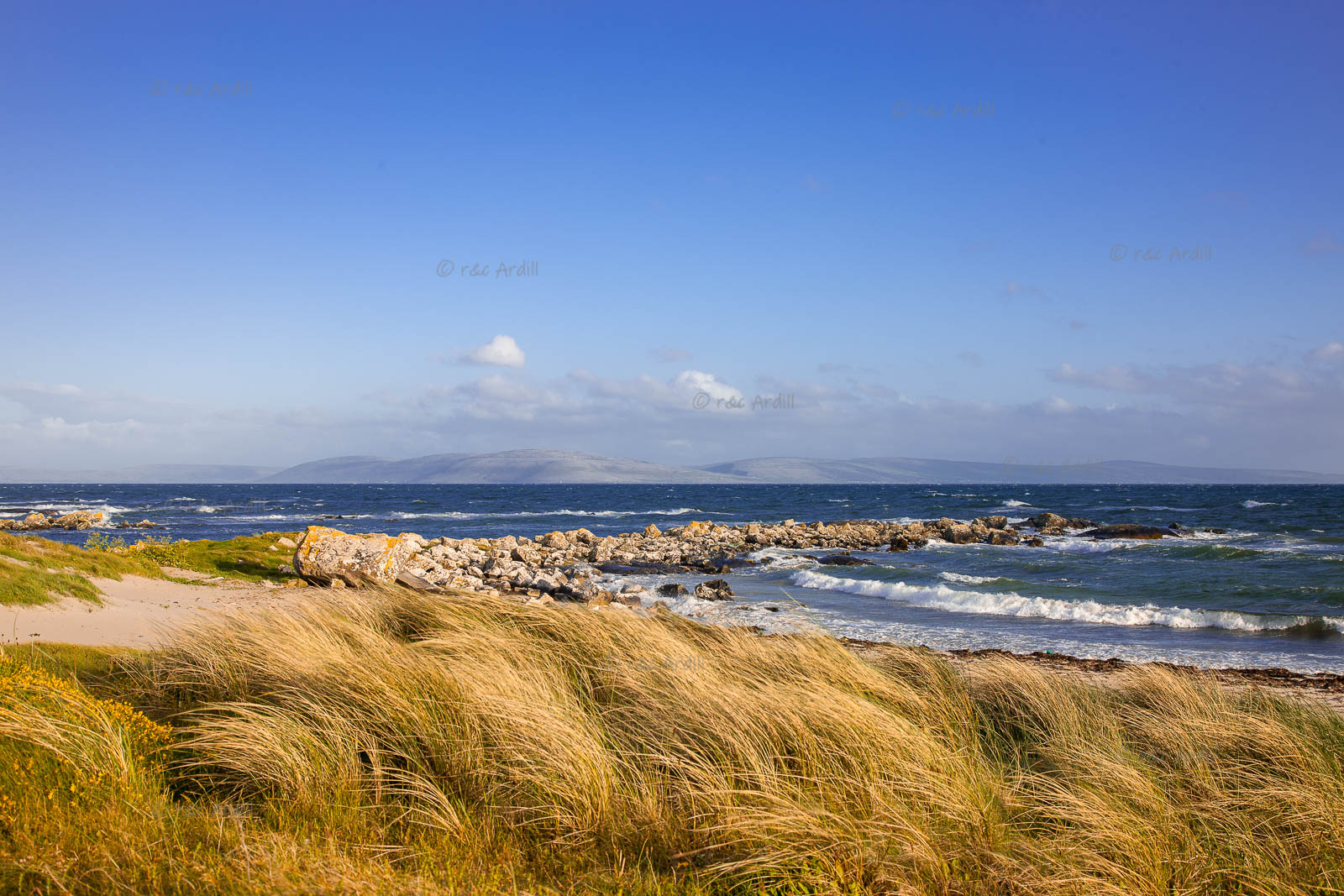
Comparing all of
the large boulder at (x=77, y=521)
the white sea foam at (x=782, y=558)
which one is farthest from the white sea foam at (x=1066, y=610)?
the large boulder at (x=77, y=521)

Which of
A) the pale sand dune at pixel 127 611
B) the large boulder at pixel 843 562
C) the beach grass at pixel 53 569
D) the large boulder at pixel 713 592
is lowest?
the large boulder at pixel 843 562

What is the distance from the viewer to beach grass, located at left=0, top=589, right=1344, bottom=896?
3.58 metres

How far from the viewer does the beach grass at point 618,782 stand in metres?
3.58

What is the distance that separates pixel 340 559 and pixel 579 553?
1428cm

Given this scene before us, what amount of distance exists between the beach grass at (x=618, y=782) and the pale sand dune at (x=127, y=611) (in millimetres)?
3460

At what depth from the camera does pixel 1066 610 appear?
56.4 feet

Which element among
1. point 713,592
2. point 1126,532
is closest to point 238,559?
point 713,592

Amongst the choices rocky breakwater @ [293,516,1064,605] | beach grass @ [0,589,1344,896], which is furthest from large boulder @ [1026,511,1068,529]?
beach grass @ [0,589,1344,896]

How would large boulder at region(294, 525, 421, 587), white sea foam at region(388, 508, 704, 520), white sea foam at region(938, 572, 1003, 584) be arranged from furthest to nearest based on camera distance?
white sea foam at region(388, 508, 704, 520)
white sea foam at region(938, 572, 1003, 584)
large boulder at region(294, 525, 421, 587)

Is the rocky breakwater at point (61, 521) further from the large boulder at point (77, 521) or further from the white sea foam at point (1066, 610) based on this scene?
the white sea foam at point (1066, 610)

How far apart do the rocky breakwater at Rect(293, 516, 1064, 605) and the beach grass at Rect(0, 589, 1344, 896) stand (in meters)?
6.67

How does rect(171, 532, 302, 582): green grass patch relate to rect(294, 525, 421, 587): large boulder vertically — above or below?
below

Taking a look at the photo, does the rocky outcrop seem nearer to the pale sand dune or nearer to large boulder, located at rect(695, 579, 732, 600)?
large boulder, located at rect(695, 579, 732, 600)

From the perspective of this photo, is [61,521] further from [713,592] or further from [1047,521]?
[1047,521]
